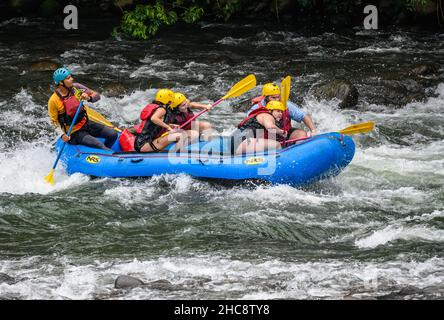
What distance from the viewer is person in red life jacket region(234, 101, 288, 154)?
8336 millimetres

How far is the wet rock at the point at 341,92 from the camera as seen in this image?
11295 millimetres

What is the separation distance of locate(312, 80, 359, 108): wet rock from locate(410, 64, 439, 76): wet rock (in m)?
1.51

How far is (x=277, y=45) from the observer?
47.6 ft

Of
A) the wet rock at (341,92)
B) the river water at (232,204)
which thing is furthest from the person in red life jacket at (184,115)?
the wet rock at (341,92)

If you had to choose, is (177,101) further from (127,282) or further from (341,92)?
(341,92)

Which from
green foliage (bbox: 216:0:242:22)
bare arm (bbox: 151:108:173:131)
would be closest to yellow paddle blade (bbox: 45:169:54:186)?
bare arm (bbox: 151:108:173:131)

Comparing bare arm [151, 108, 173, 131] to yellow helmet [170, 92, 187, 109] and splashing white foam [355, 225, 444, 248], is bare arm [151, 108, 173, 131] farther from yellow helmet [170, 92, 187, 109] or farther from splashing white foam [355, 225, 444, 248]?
splashing white foam [355, 225, 444, 248]

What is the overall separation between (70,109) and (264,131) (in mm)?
2286

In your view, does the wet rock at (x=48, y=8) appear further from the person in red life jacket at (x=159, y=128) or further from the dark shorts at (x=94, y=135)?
the person in red life jacket at (x=159, y=128)

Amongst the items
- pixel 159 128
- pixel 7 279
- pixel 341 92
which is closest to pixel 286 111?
pixel 159 128

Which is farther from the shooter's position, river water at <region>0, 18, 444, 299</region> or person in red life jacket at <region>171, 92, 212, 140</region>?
person in red life jacket at <region>171, 92, 212, 140</region>

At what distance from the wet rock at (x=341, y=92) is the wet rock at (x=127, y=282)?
5993mm

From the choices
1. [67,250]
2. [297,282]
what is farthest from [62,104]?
[297,282]

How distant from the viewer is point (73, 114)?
29.5 ft
